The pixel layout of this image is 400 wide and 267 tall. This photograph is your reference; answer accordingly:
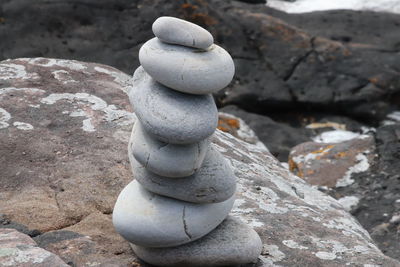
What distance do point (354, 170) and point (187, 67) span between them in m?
4.50

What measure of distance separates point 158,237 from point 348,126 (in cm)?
814

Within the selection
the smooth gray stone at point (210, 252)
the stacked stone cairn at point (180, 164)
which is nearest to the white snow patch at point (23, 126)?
the stacked stone cairn at point (180, 164)

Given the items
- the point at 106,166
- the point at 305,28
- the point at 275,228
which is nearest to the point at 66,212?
the point at 106,166

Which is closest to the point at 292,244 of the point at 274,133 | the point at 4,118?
the point at 4,118

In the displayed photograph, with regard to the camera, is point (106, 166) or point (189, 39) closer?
point (189, 39)

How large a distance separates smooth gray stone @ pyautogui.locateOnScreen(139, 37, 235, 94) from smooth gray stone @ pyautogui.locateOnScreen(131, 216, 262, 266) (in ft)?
2.80

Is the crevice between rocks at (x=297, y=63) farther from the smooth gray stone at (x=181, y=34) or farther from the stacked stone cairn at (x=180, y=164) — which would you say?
the smooth gray stone at (x=181, y=34)

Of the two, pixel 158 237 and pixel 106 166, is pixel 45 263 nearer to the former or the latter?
pixel 158 237

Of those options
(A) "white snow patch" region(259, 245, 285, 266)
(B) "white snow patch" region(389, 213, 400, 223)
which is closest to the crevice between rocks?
(B) "white snow patch" region(389, 213, 400, 223)

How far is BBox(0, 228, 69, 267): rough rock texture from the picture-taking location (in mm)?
3174

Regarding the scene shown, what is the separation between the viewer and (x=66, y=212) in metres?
4.10

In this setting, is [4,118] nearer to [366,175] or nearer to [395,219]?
[395,219]

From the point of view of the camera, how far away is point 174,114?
3.30 meters

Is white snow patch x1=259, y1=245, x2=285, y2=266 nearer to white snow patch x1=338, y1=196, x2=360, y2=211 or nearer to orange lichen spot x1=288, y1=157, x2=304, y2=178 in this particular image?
white snow patch x1=338, y1=196, x2=360, y2=211
